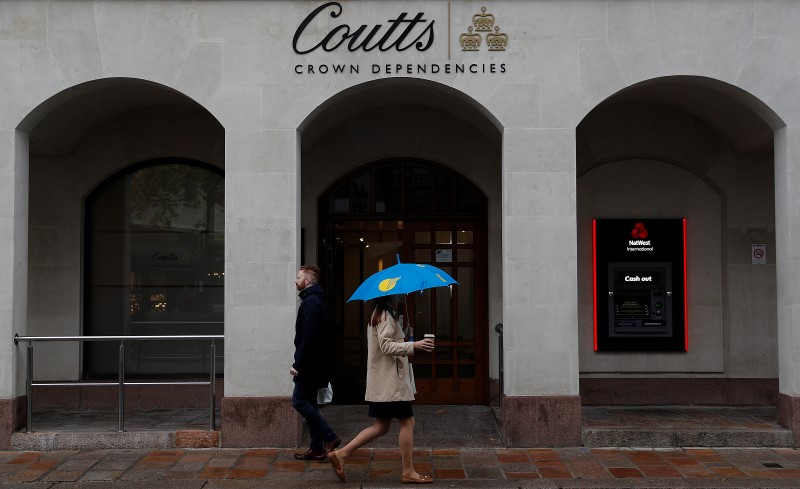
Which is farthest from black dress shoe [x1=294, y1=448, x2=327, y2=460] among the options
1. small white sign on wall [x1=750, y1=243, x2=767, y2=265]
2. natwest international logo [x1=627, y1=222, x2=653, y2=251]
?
small white sign on wall [x1=750, y1=243, x2=767, y2=265]

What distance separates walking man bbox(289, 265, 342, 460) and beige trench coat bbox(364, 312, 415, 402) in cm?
87

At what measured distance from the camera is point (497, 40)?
8.66m

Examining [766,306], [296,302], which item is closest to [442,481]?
[296,302]

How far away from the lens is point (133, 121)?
419 inches

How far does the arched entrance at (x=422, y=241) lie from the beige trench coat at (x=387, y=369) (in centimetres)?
402

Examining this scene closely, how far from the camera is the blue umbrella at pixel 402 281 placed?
21.1ft

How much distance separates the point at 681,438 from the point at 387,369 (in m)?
3.80

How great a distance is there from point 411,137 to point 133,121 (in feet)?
12.8

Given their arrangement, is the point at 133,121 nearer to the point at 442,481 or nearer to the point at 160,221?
the point at 160,221

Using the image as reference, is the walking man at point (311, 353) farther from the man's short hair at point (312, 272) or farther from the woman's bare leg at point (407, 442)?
the woman's bare leg at point (407, 442)

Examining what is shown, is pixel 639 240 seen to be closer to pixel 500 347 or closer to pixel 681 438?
pixel 500 347

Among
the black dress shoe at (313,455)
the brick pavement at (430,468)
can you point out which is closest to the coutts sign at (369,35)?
the black dress shoe at (313,455)

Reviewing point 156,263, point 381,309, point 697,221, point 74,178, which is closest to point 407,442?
point 381,309

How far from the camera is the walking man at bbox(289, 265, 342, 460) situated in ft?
24.6
